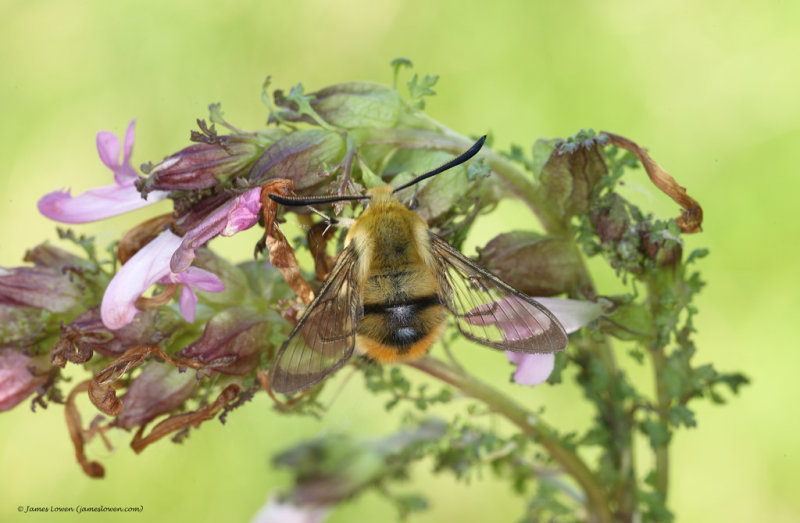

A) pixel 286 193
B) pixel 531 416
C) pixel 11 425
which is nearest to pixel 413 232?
pixel 286 193

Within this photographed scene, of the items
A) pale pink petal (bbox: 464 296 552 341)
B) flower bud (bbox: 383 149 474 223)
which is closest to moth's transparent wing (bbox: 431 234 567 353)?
pale pink petal (bbox: 464 296 552 341)

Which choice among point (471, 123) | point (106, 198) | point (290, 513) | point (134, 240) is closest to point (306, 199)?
point (134, 240)

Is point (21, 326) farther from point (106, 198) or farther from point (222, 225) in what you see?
point (222, 225)

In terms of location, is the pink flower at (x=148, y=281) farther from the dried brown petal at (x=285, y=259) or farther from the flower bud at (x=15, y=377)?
the flower bud at (x=15, y=377)

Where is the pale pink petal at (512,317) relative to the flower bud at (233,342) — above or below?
above

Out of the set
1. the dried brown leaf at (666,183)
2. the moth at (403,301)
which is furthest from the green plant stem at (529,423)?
the dried brown leaf at (666,183)

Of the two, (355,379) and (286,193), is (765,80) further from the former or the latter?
(286,193)
